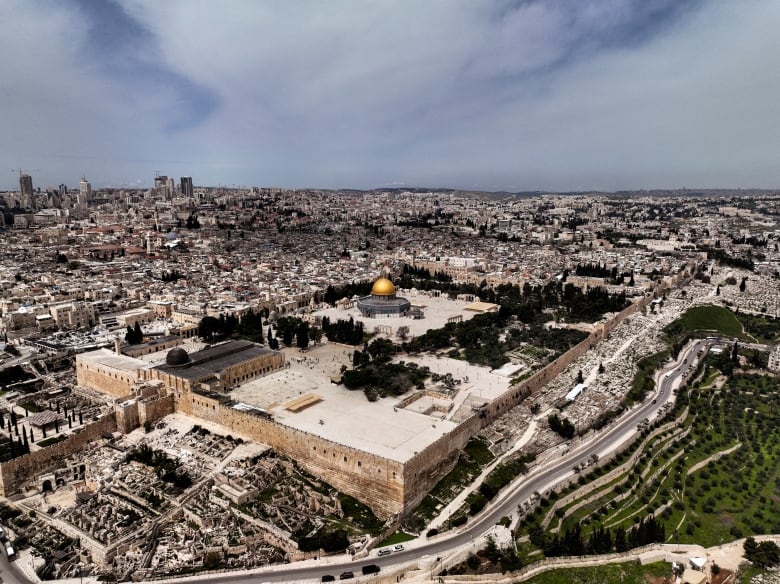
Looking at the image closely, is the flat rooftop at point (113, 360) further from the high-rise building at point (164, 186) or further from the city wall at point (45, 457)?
the high-rise building at point (164, 186)

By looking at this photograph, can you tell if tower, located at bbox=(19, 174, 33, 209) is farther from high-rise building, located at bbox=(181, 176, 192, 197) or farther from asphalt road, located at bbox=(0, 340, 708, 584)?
asphalt road, located at bbox=(0, 340, 708, 584)


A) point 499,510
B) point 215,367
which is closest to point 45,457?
point 215,367

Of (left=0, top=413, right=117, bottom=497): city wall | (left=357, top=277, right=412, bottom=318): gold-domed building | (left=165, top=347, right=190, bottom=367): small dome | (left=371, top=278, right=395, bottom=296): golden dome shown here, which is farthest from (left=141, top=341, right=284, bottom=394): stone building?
(left=371, top=278, right=395, bottom=296): golden dome

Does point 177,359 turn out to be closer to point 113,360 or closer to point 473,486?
point 113,360

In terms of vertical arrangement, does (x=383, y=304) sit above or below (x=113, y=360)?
below

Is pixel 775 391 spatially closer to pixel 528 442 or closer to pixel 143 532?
pixel 528 442

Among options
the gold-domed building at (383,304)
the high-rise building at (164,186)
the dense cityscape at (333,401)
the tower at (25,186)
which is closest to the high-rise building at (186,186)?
the high-rise building at (164,186)
